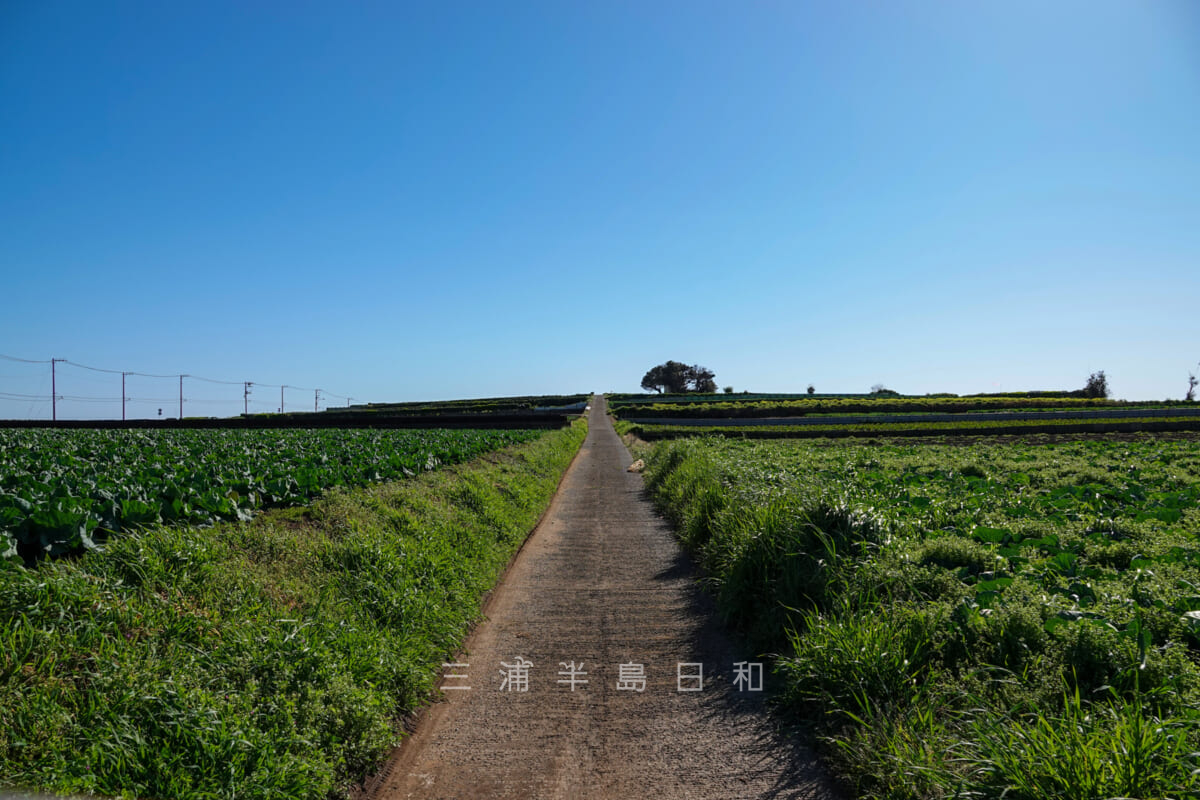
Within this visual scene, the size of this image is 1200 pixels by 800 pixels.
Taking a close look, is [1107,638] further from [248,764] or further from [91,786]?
[91,786]

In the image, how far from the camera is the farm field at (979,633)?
2875 millimetres

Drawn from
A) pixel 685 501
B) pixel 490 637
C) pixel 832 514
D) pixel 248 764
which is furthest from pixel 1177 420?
pixel 248 764

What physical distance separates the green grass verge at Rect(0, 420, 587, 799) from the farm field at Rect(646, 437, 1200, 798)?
3.24 m

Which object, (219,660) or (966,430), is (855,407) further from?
(219,660)

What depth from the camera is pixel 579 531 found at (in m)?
11.4

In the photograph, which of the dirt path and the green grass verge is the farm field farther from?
the green grass verge

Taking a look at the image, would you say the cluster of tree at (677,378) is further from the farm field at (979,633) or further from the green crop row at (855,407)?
the farm field at (979,633)

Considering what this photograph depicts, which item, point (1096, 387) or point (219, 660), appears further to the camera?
point (1096, 387)

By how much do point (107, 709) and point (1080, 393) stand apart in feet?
343

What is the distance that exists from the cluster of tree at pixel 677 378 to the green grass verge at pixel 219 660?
110 meters

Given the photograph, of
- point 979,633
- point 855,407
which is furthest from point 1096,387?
point 979,633

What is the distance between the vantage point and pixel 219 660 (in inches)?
149

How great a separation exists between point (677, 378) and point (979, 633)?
116 metres

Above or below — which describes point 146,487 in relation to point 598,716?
above
